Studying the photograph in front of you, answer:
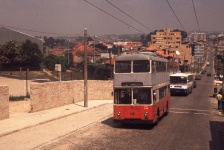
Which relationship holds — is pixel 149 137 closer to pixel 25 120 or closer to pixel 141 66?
pixel 141 66

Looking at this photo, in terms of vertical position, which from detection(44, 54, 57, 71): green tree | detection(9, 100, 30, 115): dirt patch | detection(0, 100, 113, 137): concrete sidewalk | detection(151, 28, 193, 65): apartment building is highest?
detection(151, 28, 193, 65): apartment building

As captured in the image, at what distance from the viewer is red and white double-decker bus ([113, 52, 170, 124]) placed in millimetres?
18422

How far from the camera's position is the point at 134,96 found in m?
18.6

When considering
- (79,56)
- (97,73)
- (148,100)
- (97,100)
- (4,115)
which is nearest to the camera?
(148,100)

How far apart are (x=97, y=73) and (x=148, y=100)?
30342mm

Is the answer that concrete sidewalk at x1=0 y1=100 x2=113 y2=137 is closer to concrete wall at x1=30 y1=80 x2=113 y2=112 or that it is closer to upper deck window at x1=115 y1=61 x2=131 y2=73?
concrete wall at x1=30 y1=80 x2=113 y2=112

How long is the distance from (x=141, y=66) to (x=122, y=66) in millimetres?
1074

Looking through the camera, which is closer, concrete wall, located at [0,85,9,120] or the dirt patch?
concrete wall, located at [0,85,9,120]

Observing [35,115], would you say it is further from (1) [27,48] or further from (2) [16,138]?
(1) [27,48]

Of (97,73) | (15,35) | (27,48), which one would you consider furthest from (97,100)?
(15,35)

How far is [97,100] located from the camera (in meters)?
35.5

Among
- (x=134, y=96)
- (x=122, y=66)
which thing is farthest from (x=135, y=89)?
(x=122, y=66)

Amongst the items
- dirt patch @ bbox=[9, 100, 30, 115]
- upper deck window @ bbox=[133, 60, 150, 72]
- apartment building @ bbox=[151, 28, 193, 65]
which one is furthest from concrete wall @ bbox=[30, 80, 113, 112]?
apartment building @ bbox=[151, 28, 193, 65]

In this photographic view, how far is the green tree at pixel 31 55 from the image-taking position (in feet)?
196
